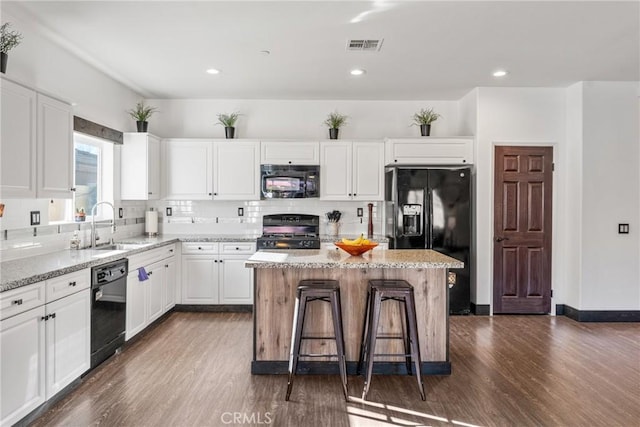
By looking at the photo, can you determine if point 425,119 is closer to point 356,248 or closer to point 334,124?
point 334,124

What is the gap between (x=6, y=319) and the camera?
204 centimetres

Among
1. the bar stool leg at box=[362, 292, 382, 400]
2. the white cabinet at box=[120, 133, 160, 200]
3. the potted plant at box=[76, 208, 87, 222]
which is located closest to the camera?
the bar stool leg at box=[362, 292, 382, 400]

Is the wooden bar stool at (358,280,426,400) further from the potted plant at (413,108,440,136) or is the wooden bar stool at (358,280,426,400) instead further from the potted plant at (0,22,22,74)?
the potted plant at (0,22,22,74)

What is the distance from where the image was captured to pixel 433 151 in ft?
15.3

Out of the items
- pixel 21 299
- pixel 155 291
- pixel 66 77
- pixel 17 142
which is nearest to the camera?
pixel 21 299

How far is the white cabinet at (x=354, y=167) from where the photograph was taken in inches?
191

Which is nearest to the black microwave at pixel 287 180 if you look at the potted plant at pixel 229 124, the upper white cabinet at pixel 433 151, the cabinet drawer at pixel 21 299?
the potted plant at pixel 229 124

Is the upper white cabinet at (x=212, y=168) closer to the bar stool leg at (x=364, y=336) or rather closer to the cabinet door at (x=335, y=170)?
the cabinet door at (x=335, y=170)

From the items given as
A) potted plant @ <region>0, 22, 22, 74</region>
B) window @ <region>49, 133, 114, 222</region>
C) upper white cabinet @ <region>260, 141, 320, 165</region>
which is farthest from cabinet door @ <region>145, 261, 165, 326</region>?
potted plant @ <region>0, 22, 22, 74</region>

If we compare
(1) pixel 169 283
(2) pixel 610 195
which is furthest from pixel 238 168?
(2) pixel 610 195

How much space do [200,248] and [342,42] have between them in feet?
9.32

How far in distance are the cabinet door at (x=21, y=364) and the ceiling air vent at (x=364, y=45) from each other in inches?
118

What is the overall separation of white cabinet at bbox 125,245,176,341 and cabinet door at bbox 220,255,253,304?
1.91ft

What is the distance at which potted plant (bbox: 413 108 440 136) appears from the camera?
4.85 meters
